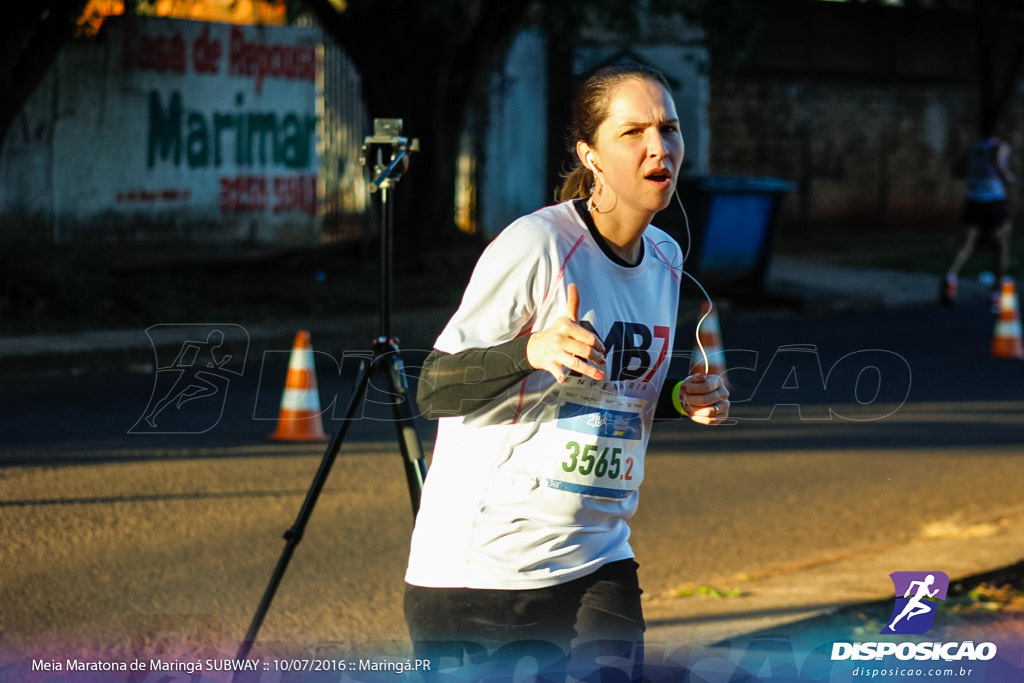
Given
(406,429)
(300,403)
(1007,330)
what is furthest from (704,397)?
(1007,330)

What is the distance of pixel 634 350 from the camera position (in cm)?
269

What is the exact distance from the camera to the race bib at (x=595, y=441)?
261 cm

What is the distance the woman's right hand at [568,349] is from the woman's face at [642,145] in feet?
1.08

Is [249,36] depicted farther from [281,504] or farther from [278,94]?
[281,504]

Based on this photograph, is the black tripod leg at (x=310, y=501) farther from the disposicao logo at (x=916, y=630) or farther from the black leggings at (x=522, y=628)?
the disposicao logo at (x=916, y=630)

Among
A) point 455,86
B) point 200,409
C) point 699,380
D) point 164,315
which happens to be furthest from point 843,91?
point 699,380

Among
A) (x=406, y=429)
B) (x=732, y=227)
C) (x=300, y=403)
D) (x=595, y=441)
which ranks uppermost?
(x=595, y=441)

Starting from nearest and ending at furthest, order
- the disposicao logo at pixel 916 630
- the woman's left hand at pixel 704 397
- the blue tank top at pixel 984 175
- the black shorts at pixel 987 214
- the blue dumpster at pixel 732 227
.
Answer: the woman's left hand at pixel 704 397
the disposicao logo at pixel 916 630
the blue dumpster at pixel 732 227
the black shorts at pixel 987 214
the blue tank top at pixel 984 175

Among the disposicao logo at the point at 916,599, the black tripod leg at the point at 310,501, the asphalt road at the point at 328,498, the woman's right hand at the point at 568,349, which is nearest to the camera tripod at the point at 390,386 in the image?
the black tripod leg at the point at 310,501

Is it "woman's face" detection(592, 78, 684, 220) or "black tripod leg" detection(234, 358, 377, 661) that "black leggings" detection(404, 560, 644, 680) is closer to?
"woman's face" detection(592, 78, 684, 220)

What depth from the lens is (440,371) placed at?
8.30 ft

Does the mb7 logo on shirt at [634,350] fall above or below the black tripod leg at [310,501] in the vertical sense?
above

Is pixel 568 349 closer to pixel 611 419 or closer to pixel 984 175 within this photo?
pixel 611 419

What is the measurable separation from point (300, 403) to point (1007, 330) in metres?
5.96
